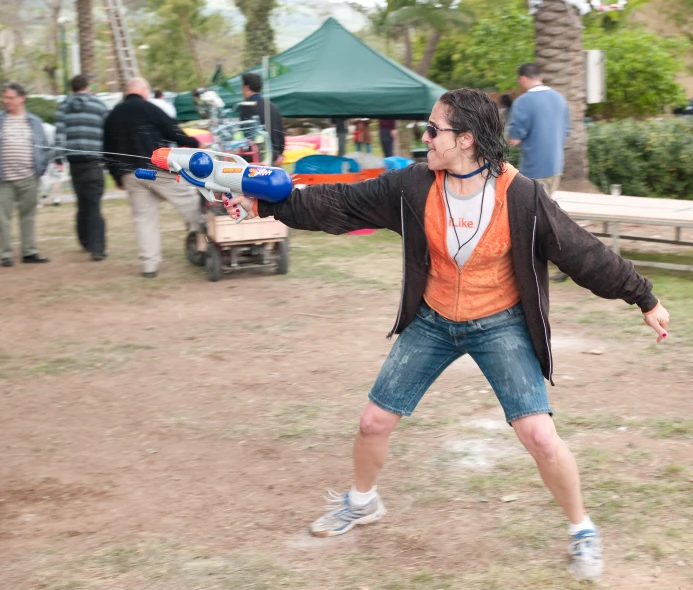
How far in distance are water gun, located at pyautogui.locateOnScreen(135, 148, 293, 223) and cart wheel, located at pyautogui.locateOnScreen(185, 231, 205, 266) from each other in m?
6.36

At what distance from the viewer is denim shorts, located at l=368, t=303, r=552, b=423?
3.40 metres

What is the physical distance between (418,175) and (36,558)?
2186mm

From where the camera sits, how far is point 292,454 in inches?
190

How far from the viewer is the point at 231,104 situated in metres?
12.2

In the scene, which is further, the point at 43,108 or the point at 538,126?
the point at 43,108

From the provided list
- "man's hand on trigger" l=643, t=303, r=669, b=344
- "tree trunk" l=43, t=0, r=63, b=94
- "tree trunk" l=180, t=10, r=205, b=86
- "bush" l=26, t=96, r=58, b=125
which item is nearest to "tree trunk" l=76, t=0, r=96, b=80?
"bush" l=26, t=96, r=58, b=125

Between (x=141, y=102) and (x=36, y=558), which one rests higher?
(x=141, y=102)

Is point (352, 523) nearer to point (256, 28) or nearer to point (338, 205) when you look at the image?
point (338, 205)

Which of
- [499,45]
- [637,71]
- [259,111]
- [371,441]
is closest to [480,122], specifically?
[371,441]

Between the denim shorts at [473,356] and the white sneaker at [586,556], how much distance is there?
1.70 ft

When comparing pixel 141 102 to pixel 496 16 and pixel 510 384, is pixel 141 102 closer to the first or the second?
pixel 510 384

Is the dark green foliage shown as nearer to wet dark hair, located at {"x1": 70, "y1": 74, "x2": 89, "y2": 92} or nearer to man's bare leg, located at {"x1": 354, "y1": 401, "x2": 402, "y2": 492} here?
wet dark hair, located at {"x1": 70, "y1": 74, "x2": 89, "y2": 92}

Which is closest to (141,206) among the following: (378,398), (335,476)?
(335,476)

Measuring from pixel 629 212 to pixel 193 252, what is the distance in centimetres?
458
